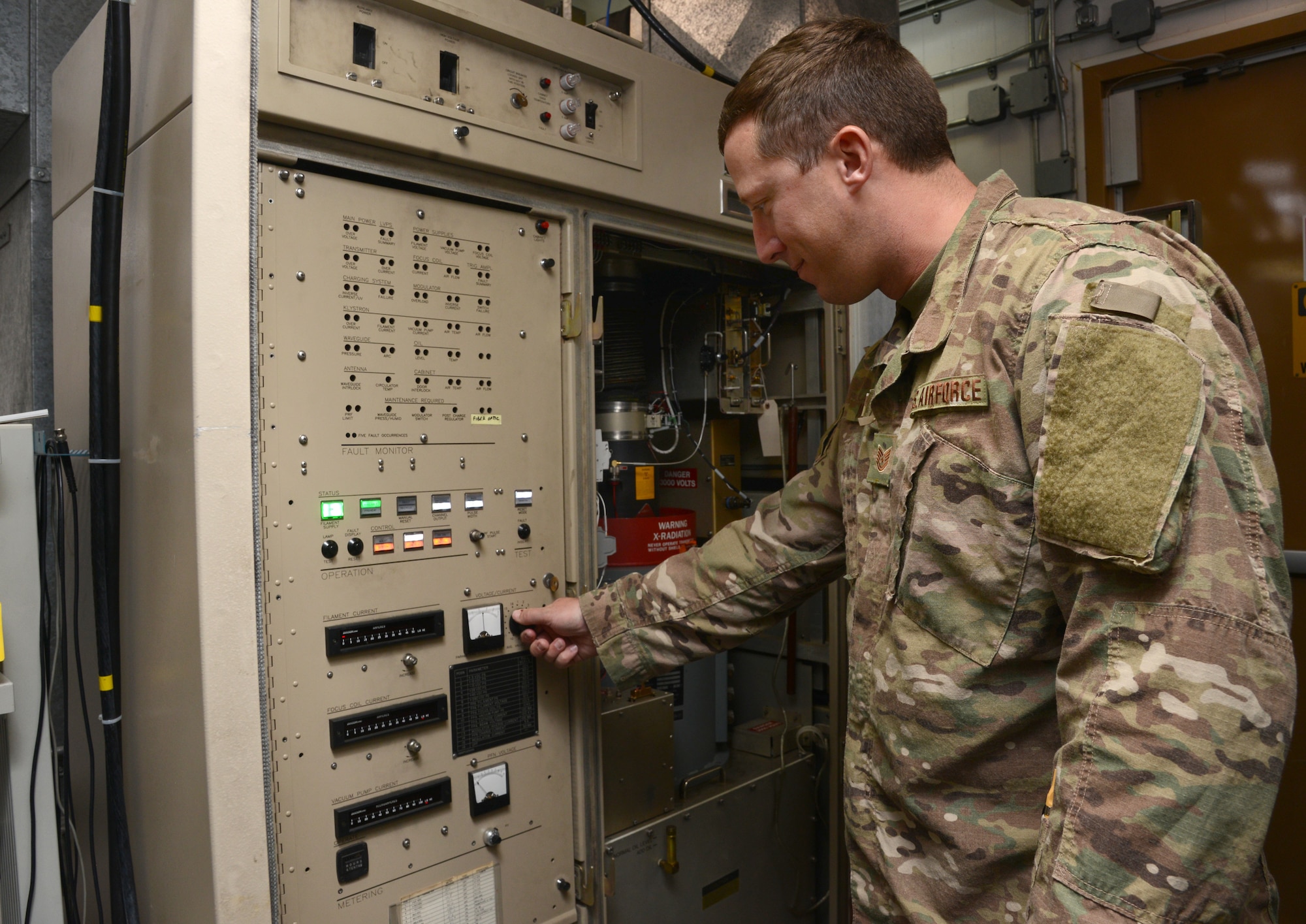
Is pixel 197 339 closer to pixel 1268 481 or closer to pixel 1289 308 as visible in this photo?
pixel 1268 481

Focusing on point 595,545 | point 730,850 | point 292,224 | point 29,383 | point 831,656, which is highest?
point 292,224

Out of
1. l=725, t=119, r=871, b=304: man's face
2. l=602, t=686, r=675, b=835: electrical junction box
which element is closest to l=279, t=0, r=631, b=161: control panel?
l=725, t=119, r=871, b=304: man's face

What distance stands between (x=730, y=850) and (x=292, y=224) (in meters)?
1.77

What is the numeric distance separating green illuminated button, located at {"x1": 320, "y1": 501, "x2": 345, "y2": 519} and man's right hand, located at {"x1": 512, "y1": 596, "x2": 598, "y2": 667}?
400 millimetres

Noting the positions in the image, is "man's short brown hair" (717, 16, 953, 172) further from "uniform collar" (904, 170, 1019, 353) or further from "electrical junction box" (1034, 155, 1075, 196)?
"electrical junction box" (1034, 155, 1075, 196)

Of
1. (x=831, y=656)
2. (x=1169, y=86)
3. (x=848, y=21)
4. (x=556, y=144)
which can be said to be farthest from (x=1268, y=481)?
(x=1169, y=86)

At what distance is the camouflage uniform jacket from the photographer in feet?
2.60

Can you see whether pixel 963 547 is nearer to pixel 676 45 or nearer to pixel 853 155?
pixel 853 155

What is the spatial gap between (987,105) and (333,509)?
9.87 ft

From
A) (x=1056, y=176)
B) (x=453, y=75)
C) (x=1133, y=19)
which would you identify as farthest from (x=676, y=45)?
(x=1133, y=19)

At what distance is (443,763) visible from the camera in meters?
1.52

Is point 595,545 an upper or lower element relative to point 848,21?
lower

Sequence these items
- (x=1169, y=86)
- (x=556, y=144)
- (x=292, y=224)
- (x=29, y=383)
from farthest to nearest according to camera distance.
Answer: (x=1169, y=86) < (x=29, y=383) < (x=556, y=144) < (x=292, y=224)

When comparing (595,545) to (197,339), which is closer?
(197,339)
